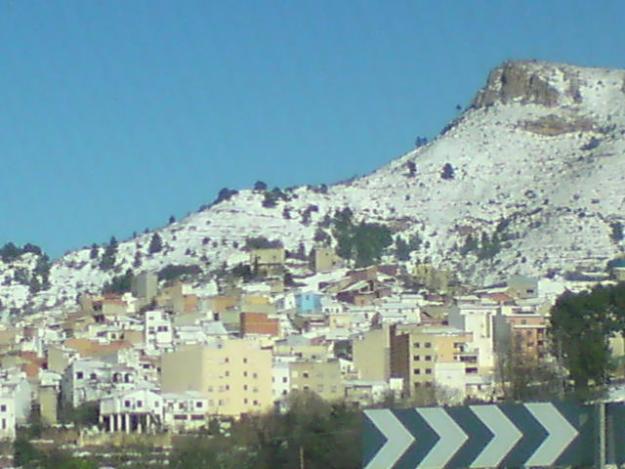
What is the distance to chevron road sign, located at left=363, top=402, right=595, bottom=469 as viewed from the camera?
10.6m

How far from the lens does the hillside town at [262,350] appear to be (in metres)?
63.8

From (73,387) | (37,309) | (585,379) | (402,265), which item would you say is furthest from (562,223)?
(585,379)

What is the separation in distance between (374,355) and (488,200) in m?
74.3

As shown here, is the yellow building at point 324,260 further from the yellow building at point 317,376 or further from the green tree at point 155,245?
the yellow building at point 317,376

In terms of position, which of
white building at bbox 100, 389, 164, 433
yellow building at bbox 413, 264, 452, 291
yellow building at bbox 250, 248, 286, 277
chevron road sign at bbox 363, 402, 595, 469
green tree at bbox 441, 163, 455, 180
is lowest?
chevron road sign at bbox 363, 402, 595, 469

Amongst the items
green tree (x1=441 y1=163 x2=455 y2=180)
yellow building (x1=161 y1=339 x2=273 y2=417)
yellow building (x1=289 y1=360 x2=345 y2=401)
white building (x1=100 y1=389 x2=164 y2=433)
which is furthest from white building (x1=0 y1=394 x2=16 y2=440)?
green tree (x1=441 y1=163 x2=455 y2=180)

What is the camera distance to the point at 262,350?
7138 centimetres

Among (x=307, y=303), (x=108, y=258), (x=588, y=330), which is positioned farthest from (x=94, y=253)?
(x=588, y=330)

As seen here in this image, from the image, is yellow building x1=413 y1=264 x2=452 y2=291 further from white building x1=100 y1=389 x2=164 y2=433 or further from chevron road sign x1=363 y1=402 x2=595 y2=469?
chevron road sign x1=363 y1=402 x2=595 y2=469

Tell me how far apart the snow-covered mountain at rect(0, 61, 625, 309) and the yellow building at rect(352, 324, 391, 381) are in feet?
135

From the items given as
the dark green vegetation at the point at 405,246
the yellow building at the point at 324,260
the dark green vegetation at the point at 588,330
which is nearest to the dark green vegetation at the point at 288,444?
the dark green vegetation at the point at 588,330

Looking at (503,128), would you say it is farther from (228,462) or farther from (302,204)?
(228,462)

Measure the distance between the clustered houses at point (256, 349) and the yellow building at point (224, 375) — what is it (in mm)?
44

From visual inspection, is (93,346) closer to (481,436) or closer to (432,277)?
(432,277)
